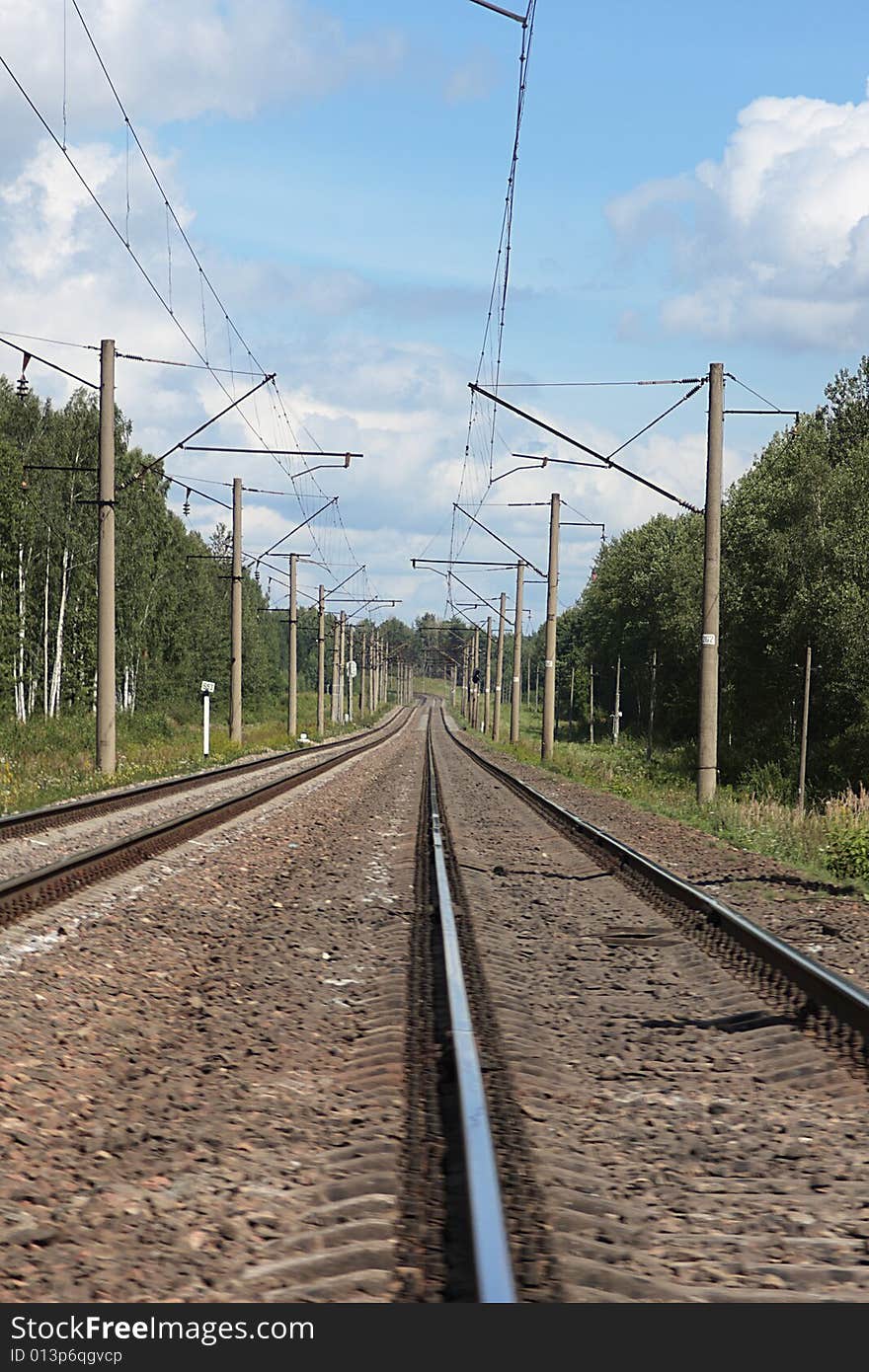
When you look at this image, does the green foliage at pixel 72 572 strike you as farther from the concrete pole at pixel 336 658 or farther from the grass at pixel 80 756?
the concrete pole at pixel 336 658

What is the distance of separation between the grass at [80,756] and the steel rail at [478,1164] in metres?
14.0

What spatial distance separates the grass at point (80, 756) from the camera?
2381cm

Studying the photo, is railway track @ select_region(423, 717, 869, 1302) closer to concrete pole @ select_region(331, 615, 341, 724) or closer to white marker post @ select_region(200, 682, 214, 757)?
white marker post @ select_region(200, 682, 214, 757)

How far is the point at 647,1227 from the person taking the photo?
4.30 metres

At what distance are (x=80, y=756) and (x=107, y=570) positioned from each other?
528 centimetres

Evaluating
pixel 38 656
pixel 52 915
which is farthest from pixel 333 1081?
pixel 38 656

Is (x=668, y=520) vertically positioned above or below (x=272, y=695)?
above

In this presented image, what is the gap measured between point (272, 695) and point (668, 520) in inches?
2033

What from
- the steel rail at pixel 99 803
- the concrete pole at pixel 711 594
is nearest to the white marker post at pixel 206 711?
the steel rail at pixel 99 803

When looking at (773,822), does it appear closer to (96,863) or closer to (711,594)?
(711,594)

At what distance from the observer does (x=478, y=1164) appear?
438 cm

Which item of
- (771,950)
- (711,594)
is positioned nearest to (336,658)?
(711,594)

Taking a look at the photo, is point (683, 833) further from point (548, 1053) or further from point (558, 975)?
point (548, 1053)

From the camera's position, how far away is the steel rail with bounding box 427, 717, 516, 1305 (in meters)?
3.44
